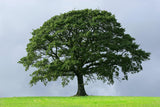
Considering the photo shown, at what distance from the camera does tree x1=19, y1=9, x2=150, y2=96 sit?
37625 mm

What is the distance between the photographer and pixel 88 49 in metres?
→ 37.4

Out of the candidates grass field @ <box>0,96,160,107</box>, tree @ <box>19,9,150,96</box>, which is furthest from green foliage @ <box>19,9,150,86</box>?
grass field @ <box>0,96,160,107</box>

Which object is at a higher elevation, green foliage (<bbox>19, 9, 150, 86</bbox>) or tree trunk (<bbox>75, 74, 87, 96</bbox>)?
green foliage (<bbox>19, 9, 150, 86</bbox>)

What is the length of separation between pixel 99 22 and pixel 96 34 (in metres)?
2.83

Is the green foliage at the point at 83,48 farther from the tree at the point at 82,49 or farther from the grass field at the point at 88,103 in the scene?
the grass field at the point at 88,103

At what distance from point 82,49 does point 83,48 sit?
0.79 ft

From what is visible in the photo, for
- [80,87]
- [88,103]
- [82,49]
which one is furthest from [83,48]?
[88,103]

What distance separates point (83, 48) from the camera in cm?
3681

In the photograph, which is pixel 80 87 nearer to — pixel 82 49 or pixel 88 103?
pixel 82 49

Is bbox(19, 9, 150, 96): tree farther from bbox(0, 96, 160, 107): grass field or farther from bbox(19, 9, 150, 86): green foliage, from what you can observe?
bbox(0, 96, 160, 107): grass field

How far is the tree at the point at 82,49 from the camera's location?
123ft

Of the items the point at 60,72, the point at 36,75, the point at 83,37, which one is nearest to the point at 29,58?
the point at 36,75

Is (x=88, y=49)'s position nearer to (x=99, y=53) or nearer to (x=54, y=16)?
(x=99, y=53)

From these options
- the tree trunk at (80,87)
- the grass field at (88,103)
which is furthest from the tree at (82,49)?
the grass field at (88,103)
